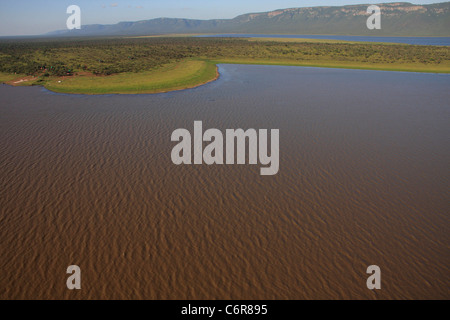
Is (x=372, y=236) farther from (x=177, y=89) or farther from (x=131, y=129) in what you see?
(x=177, y=89)

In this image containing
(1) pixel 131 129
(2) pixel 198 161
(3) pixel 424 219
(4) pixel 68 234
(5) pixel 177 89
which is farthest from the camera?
(5) pixel 177 89

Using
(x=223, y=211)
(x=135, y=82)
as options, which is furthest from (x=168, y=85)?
(x=223, y=211)

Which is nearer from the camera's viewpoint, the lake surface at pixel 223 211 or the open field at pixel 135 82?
the lake surface at pixel 223 211

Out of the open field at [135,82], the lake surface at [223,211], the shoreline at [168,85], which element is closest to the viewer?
the lake surface at [223,211]

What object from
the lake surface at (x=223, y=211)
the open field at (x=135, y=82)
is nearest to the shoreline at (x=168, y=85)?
the open field at (x=135, y=82)

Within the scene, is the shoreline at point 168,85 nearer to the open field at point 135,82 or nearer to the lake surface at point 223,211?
the open field at point 135,82

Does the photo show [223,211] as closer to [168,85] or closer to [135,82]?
[168,85]

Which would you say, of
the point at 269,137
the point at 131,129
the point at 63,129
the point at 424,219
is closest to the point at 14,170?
the point at 63,129

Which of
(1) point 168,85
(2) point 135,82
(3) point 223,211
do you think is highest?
(2) point 135,82

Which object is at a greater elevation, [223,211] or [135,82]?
[135,82]
